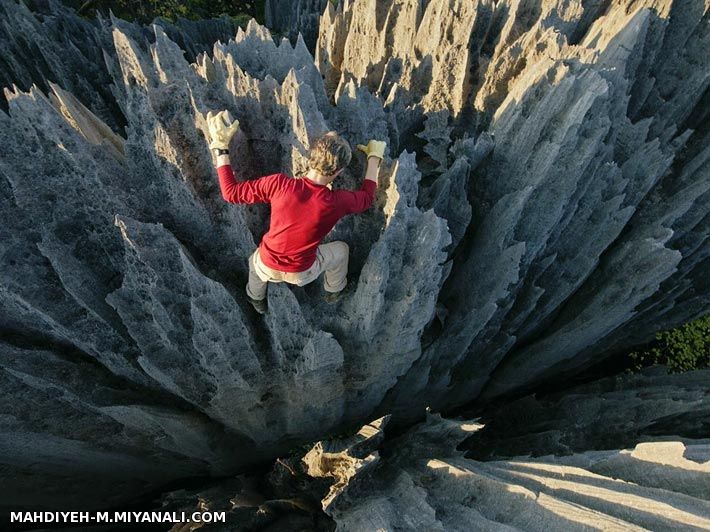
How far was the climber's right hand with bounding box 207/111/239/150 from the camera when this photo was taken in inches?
228

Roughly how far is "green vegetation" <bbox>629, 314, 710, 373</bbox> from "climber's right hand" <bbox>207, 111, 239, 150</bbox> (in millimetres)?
11162

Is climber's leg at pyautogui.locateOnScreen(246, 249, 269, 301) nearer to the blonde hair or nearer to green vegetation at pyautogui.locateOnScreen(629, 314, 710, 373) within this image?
the blonde hair

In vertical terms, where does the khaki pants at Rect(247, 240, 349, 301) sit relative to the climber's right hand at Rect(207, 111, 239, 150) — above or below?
below

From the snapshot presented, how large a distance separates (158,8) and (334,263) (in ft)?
53.8

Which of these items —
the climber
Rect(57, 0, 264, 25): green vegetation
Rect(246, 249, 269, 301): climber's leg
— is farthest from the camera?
Rect(57, 0, 264, 25): green vegetation

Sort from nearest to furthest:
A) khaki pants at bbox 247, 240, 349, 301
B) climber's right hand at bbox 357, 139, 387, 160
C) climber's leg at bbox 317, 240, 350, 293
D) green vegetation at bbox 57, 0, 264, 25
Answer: climber's right hand at bbox 357, 139, 387, 160, khaki pants at bbox 247, 240, 349, 301, climber's leg at bbox 317, 240, 350, 293, green vegetation at bbox 57, 0, 264, 25

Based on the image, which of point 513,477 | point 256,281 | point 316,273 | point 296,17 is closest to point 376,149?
point 316,273

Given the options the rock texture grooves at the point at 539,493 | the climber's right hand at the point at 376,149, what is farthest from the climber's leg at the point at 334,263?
the rock texture grooves at the point at 539,493

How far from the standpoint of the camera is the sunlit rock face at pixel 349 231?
6.38 meters

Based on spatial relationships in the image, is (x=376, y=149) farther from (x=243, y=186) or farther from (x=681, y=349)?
(x=681, y=349)

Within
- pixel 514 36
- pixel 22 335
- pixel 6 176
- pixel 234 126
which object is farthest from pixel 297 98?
pixel 22 335

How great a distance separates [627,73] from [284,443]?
378 inches

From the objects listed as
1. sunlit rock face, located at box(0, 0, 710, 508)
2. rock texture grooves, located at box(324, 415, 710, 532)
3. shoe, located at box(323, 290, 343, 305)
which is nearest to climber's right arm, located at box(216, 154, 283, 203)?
sunlit rock face, located at box(0, 0, 710, 508)

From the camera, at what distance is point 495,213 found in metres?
7.61
